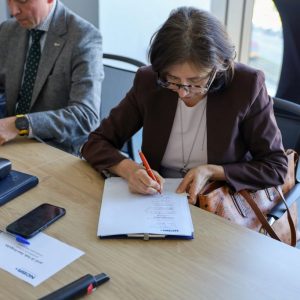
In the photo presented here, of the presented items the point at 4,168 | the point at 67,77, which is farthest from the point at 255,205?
the point at 67,77

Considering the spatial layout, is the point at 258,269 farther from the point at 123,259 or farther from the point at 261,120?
the point at 261,120

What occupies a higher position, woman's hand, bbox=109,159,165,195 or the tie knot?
the tie knot

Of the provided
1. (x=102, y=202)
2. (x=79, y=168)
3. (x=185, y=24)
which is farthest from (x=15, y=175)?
(x=185, y=24)

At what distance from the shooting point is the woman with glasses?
1243mm

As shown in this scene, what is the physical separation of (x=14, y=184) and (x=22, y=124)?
16.6 inches

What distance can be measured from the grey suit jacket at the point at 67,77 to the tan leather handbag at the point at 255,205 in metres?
0.70

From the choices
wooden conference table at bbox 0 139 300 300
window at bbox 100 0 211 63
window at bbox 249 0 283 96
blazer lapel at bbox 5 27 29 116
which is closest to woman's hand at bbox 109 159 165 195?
wooden conference table at bbox 0 139 300 300

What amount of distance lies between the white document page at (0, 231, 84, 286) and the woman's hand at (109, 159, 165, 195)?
285 millimetres

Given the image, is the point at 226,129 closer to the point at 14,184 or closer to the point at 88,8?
the point at 14,184

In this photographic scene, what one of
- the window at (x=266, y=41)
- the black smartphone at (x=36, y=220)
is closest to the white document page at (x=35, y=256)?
the black smartphone at (x=36, y=220)

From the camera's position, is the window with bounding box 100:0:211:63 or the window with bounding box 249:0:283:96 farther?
the window with bounding box 100:0:211:63

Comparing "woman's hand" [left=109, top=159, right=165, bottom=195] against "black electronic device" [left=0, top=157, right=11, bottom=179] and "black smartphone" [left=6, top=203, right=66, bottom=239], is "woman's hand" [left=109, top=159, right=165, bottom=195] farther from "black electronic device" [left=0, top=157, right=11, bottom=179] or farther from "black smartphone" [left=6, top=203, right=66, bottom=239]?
"black electronic device" [left=0, top=157, right=11, bottom=179]

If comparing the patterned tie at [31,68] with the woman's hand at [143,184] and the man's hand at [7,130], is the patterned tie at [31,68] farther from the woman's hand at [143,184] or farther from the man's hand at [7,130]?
the woman's hand at [143,184]

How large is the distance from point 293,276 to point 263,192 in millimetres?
482
